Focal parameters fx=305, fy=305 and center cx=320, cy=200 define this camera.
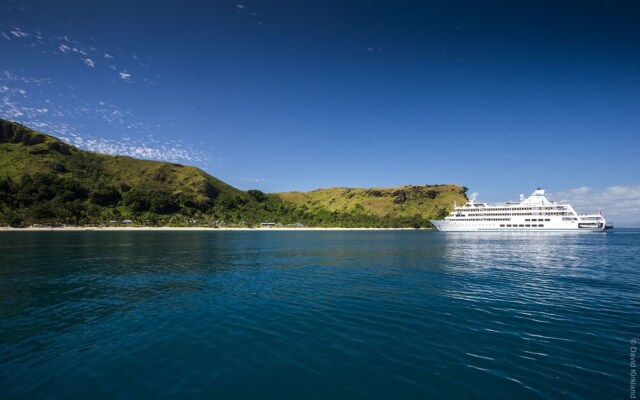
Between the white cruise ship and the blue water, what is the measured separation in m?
172

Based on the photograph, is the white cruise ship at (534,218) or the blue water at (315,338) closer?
the blue water at (315,338)

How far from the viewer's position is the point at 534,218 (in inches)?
7151

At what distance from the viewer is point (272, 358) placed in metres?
15.6

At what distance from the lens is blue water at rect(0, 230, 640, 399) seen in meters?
12.8

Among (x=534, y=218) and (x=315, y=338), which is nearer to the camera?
(x=315, y=338)

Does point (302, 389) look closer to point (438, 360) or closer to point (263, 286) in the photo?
point (438, 360)

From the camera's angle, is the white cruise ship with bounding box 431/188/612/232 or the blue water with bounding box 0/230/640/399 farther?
the white cruise ship with bounding box 431/188/612/232

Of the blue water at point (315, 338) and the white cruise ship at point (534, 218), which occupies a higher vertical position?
the white cruise ship at point (534, 218)

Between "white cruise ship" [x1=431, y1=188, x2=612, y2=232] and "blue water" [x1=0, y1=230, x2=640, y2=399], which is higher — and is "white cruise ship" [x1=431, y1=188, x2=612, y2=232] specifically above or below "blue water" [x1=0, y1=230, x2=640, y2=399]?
above

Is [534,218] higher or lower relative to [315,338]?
higher

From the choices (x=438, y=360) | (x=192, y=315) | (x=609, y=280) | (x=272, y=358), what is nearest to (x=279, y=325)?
(x=272, y=358)

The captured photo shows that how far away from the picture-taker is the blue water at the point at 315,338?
12781 millimetres

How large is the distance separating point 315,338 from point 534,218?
207 metres

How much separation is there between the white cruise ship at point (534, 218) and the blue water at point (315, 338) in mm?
172171
